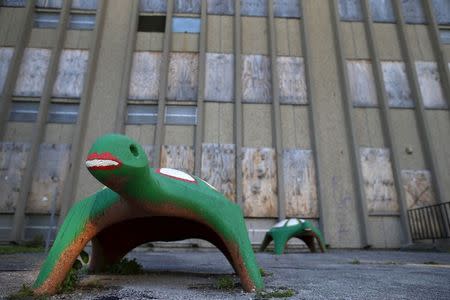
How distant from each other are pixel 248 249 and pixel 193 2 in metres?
13.1

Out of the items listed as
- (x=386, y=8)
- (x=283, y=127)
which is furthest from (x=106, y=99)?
(x=386, y=8)

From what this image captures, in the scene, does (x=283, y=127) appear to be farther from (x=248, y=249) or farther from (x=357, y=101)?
(x=248, y=249)

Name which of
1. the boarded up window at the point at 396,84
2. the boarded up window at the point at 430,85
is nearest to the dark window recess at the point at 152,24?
the boarded up window at the point at 396,84

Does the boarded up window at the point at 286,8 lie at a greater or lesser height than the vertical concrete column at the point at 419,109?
greater

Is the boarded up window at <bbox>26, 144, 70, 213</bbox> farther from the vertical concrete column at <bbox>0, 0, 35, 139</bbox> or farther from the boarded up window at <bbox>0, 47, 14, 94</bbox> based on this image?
the boarded up window at <bbox>0, 47, 14, 94</bbox>

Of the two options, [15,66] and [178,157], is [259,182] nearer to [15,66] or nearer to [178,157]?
[178,157]

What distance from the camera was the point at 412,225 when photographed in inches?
426

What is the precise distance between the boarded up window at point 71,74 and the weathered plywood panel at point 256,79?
19.3ft

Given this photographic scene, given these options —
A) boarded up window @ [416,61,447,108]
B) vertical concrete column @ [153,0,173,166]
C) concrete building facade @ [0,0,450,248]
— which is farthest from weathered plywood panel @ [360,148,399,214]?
vertical concrete column @ [153,0,173,166]

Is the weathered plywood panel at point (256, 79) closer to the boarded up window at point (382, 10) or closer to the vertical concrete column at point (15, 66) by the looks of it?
the boarded up window at point (382, 10)

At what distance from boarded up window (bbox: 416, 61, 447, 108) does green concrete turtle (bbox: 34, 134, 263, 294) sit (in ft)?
41.4

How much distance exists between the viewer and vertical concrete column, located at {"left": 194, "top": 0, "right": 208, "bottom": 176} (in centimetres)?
1127

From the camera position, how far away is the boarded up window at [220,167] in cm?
1112

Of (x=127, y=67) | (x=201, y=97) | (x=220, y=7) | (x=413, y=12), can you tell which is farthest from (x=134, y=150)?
(x=413, y=12)
